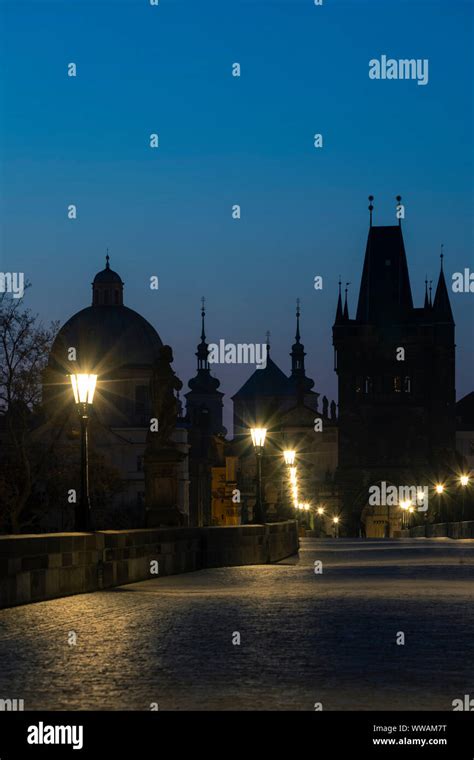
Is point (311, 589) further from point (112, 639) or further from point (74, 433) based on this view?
point (74, 433)

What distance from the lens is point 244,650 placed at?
13.3m

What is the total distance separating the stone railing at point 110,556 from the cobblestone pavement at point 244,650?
0.39m

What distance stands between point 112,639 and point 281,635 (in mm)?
1534

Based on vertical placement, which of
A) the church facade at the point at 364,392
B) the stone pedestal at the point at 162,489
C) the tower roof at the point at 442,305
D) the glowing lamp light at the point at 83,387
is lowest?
the stone pedestal at the point at 162,489

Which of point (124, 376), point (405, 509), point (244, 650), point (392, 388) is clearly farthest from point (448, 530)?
point (392, 388)

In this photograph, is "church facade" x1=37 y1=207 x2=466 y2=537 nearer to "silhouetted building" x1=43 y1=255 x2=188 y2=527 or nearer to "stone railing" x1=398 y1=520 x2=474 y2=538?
Answer: "silhouetted building" x1=43 y1=255 x2=188 y2=527

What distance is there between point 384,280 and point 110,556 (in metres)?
148

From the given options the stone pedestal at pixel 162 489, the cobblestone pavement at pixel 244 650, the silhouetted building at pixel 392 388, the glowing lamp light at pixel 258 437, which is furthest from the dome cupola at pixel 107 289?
the cobblestone pavement at pixel 244 650

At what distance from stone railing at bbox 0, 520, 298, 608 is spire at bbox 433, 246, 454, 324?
460ft

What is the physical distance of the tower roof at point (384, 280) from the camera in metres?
166

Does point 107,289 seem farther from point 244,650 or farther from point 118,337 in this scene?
point 244,650

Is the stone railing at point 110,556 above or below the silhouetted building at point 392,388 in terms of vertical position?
below

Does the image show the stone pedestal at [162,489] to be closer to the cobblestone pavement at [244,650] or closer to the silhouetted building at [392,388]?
the cobblestone pavement at [244,650]
